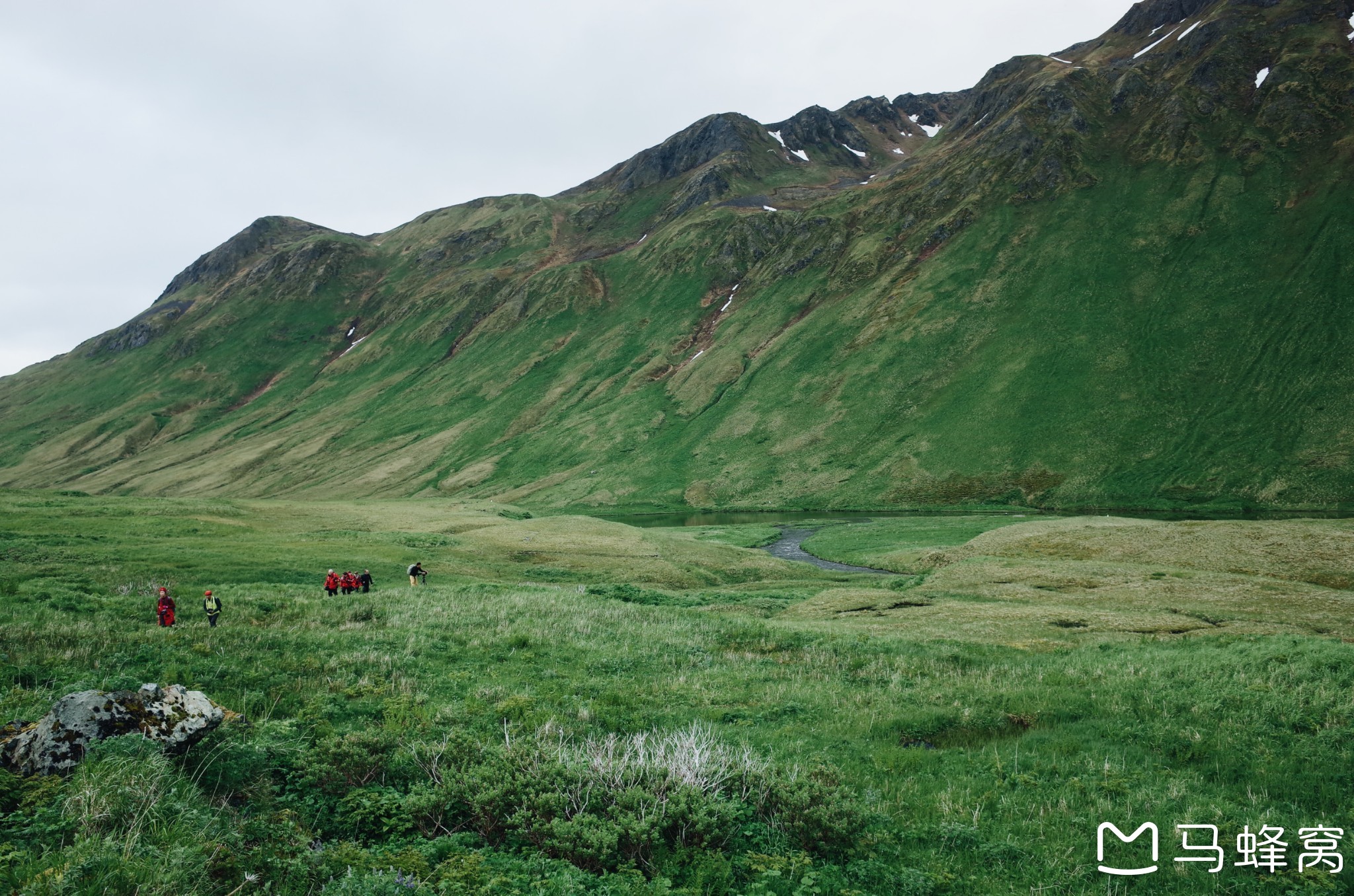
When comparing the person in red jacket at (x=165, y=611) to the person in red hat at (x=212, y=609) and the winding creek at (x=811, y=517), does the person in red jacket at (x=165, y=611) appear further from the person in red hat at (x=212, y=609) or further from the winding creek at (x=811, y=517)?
the winding creek at (x=811, y=517)

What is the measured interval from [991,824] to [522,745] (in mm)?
8482

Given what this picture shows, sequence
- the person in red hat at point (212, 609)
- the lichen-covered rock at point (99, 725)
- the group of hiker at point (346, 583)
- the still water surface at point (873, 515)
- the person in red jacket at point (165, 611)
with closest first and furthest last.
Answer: the lichen-covered rock at point (99, 725), the person in red jacket at point (165, 611), the person in red hat at point (212, 609), the group of hiker at point (346, 583), the still water surface at point (873, 515)

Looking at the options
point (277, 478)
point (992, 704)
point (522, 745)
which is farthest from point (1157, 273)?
point (277, 478)

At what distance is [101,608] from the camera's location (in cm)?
2300

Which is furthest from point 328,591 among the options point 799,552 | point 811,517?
point 811,517

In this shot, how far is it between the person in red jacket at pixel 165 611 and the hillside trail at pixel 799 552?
2208 inches

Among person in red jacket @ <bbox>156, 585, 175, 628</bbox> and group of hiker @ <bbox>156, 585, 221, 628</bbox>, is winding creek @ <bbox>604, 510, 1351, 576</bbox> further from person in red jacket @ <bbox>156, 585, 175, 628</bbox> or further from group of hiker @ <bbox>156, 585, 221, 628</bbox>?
person in red jacket @ <bbox>156, 585, 175, 628</bbox>

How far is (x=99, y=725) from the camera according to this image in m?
10.1

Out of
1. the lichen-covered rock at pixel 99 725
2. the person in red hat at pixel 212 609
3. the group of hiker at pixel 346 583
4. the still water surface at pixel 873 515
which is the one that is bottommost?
the still water surface at pixel 873 515

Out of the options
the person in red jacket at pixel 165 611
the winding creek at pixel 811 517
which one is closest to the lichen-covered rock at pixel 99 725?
the person in red jacket at pixel 165 611

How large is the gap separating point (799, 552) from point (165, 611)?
228 ft

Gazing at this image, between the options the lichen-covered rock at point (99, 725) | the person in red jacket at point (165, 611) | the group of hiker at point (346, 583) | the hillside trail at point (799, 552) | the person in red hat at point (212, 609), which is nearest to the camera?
the lichen-covered rock at point (99, 725)

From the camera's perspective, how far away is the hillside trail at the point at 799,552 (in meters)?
68.1

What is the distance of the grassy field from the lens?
8.80 m
